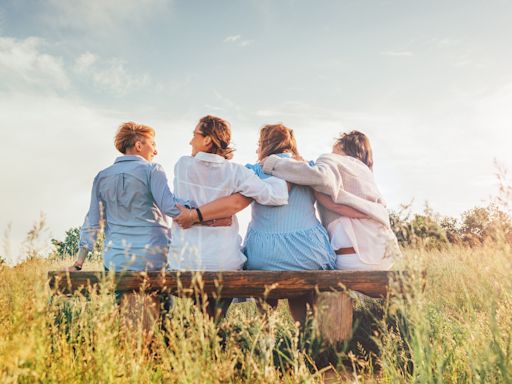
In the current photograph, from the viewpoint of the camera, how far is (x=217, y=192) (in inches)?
172

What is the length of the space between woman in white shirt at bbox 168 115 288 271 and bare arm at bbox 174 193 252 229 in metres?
0.05

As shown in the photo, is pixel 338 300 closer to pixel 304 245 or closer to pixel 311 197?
pixel 304 245

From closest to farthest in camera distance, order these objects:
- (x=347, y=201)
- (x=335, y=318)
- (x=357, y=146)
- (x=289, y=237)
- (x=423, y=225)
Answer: (x=423, y=225)
(x=335, y=318)
(x=289, y=237)
(x=347, y=201)
(x=357, y=146)

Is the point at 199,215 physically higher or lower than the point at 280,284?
higher

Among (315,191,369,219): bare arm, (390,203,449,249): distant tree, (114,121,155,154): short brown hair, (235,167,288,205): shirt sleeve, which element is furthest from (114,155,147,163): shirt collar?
(390,203,449,249): distant tree

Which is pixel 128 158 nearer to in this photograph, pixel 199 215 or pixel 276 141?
pixel 199 215

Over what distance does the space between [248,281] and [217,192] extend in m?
0.86

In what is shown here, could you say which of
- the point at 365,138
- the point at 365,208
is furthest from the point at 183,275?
the point at 365,138

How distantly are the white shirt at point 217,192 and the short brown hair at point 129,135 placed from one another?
0.56 metres

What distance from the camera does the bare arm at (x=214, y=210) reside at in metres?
4.23

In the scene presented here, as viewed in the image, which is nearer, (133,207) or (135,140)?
(133,207)

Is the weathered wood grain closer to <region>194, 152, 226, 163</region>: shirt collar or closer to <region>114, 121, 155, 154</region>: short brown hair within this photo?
<region>194, 152, 226, 163</region>: shirt collar

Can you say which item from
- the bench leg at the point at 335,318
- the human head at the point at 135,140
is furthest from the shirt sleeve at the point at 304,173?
the human head at the point at 135,140

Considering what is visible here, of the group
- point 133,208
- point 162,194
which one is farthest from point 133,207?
point 162,194
